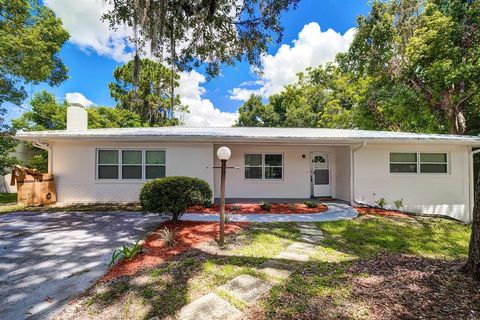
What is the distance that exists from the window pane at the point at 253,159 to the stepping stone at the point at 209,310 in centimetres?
778

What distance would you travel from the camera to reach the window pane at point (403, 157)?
9180 mm

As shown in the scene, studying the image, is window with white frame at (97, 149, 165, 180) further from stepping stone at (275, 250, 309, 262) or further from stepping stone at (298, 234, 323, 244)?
stepping stone at (275, 250, 309, 262)

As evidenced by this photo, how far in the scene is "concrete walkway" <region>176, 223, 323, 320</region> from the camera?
239 cm

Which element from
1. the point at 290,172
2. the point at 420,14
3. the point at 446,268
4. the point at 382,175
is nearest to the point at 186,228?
the point at 446,268

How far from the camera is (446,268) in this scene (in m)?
3.04

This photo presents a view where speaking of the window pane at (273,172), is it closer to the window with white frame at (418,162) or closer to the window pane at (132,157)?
the window with white frame at (418,162)

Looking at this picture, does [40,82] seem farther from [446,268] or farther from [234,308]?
[446,268]

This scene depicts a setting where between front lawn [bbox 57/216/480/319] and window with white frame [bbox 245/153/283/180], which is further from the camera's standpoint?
window with white frame [bbox 245/153/283/180]

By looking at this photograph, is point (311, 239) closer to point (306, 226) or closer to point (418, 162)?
point (306, 226)

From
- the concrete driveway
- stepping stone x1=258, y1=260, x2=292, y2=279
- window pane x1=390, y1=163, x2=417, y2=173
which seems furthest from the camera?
window pane x1=390, y1=163, x2=417, y2=173

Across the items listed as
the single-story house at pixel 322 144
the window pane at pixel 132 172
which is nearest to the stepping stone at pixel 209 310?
the single-story house at pixel 322 144

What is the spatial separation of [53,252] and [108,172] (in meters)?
5.07

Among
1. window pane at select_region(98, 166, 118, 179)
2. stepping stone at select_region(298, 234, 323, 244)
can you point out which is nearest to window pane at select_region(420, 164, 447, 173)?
stepping stone at select_region(298, 234, 323, 244)

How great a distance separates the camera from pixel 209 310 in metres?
2.45
